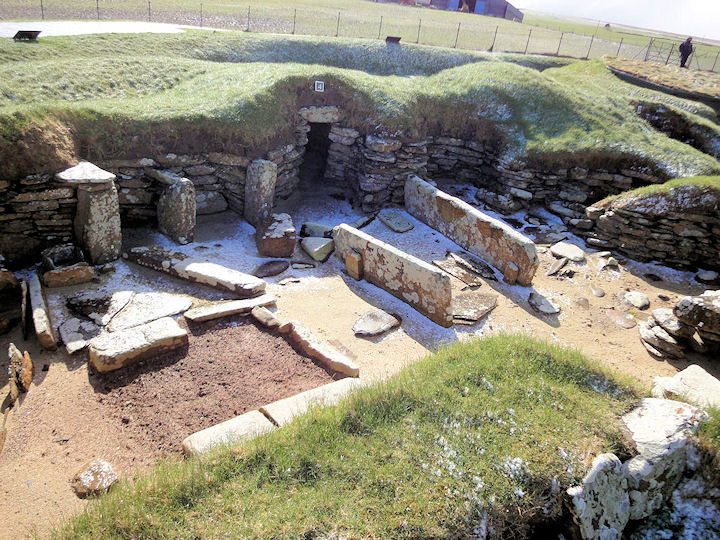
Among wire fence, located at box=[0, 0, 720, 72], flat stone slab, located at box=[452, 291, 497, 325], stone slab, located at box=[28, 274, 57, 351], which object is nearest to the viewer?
stone slab, located at box=[28, 274, 57, 351]

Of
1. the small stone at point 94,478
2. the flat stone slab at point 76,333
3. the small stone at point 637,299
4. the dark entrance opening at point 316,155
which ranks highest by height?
the dark entrance opening at point 316,155

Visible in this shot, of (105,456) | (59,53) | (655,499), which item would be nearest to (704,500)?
(655,499)

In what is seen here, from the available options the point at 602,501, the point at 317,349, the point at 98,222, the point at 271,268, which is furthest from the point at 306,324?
the point at 602,501

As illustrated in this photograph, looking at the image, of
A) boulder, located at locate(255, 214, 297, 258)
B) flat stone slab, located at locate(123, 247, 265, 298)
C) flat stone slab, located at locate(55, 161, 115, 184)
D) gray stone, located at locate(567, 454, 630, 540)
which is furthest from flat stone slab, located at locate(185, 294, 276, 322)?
gray stone, located at locate(567, 454, 630, 540)

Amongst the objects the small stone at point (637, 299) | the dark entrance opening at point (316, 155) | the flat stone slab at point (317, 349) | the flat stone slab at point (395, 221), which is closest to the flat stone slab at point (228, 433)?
the flat stone slab at point (317, 349)

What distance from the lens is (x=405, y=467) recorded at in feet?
13.4

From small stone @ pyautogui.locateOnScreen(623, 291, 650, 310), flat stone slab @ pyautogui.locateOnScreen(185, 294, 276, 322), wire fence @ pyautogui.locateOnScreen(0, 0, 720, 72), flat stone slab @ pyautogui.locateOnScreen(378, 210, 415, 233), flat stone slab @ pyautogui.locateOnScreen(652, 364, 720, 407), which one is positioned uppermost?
wire fence @ pyautogui.locateOnScreen(0, 0, 720, 72)

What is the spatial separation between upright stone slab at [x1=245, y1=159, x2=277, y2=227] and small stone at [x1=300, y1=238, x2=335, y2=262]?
1.17m

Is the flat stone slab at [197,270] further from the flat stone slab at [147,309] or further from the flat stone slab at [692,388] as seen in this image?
the flat stone slab at [692,388]

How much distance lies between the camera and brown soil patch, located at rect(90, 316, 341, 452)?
16.6 ft

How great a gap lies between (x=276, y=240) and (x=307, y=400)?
13.6 feet

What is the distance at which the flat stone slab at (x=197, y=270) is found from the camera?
285 inches

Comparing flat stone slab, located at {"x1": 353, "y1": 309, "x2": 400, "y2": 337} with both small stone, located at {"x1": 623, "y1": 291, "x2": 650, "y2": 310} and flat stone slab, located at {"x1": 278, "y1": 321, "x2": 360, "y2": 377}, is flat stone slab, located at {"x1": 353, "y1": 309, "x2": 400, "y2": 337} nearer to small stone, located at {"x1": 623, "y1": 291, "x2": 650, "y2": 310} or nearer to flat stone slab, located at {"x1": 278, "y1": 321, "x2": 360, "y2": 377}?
flat stone slab, located at {"x1": 278, "y1": 321, "x2": 360, "y2": 377}

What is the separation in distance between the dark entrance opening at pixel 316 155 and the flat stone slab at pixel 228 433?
827 cm
